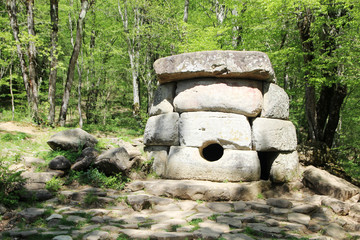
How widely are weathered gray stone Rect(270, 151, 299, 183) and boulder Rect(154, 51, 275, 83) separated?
1863mm

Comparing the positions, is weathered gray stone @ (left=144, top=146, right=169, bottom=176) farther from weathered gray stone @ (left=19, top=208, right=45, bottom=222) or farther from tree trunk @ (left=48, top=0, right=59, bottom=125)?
tree trunk @ (left=48, top=0, right=59, bottom=125)

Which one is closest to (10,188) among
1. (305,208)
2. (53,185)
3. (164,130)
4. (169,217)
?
(53,185)

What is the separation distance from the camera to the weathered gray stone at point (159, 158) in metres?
6.26

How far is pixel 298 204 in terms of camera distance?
5.02 m

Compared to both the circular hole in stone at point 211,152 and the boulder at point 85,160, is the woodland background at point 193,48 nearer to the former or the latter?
the circular hole in stone at point 211,152

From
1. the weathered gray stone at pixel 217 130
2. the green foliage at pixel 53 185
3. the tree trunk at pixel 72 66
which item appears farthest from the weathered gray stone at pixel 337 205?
the tree trunk at pixel 72 66

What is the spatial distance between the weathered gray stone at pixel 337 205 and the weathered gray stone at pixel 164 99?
376 centimetres

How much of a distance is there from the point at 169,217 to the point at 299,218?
82.5 inches

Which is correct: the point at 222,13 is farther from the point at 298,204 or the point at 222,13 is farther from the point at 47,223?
the point at 47,223

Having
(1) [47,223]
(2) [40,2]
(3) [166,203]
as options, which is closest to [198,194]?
(3) [166,203]

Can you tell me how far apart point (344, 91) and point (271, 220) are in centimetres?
723

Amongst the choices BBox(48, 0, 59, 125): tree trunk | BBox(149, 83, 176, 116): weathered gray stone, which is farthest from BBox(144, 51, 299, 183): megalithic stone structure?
BBox(48, 0, 59, 125): tree trunk

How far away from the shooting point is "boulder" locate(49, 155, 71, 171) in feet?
18.1

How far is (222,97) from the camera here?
19.8 feet
